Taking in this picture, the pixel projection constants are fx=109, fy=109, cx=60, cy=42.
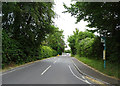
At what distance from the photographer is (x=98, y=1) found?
711 cm

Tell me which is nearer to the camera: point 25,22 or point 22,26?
point 22,26

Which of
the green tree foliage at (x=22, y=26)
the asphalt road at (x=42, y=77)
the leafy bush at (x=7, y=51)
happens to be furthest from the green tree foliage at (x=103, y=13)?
the leafy bush at (x=7, y=51)

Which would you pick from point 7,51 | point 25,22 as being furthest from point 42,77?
point 25,22

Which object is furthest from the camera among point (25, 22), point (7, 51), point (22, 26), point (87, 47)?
point (87, 47)

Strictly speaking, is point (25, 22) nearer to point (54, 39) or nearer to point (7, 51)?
point (7, 51)

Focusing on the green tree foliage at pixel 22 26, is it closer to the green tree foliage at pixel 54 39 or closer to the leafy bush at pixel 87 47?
the green tree foliage at pixel 54 39

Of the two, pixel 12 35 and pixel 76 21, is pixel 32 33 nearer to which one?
pixel 12 35

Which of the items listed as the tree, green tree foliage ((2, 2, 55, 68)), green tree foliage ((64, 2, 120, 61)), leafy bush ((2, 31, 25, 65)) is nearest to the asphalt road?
leafy bush ((2, 31, 25, 65))

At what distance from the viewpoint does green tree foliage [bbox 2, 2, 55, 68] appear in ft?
40.0

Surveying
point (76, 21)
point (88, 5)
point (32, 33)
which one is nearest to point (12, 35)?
point (32, 33)

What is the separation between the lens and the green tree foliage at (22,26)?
12.2 meters

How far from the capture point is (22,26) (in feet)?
52.5

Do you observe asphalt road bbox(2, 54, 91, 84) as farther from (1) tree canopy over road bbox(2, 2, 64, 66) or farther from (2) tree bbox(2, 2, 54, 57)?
(2) tree bbox(2, 2, 54, 57)

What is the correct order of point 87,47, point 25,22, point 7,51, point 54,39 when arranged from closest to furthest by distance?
1. point 7,51
2. point 25,22
3. point 87,47
4. point 54,39
